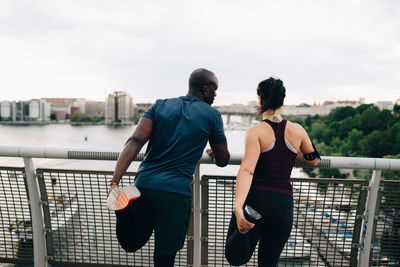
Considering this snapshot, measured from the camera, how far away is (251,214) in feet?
5.15

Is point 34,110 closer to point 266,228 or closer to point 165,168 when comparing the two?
point 165,168

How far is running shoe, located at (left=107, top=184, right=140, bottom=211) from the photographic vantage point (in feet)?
4.69

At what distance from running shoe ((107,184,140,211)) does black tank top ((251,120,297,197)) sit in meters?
0.67

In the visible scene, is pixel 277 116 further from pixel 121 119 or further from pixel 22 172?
pixel 121 119

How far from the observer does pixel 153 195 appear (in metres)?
1.59

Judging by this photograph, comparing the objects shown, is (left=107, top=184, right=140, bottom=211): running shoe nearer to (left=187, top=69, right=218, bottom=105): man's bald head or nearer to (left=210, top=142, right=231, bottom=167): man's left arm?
(left=210, top=142, right=231, bottom=167): man's left arm

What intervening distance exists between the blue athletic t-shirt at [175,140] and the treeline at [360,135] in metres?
36.6

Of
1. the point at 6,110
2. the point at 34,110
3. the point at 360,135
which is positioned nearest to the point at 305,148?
the point at 360,135

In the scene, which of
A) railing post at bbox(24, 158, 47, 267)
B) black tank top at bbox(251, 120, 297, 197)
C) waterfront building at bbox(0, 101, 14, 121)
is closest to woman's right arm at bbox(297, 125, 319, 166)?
black tank top at bbox(251, 120, 297, 197)

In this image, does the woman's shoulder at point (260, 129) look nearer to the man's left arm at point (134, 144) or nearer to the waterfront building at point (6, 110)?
the man's left arm at point (134, 144)

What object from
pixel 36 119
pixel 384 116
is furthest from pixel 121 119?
pixel 384 116

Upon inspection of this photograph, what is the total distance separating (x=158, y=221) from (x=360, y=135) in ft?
189

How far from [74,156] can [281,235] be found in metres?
1.59

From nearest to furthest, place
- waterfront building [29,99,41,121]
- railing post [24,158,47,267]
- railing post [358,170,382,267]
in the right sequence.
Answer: railing post [358,170,382,267] < railing post [24,158,47,267] < waterfront building [29,99,41,121]
